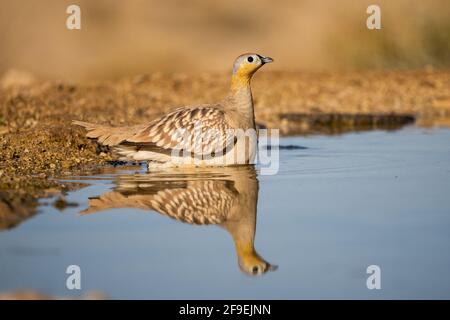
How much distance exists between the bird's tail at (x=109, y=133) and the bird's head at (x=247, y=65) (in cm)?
146

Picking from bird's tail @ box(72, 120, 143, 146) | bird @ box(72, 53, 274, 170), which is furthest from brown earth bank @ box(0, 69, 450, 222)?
bird @ box(72, 53, 274, 170)

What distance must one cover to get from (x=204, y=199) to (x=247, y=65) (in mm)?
3171

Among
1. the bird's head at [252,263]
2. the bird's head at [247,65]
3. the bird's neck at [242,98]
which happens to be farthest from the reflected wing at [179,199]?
the bird's head at [247,65]

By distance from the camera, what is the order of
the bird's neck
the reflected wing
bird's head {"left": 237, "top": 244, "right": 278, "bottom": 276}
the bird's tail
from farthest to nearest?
the bird's neck → the bird's tail → the reflected wing → bird's head {"left": 237, "top": 244, "right": 278, "bottom": 276}

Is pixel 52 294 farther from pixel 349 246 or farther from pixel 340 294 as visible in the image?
pixel 349 246

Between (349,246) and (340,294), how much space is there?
3.97 feet

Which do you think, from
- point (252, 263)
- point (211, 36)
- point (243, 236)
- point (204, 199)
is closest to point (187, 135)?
point (204, 199)

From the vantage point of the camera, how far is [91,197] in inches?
367

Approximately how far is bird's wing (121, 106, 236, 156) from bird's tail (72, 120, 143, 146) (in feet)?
0.27

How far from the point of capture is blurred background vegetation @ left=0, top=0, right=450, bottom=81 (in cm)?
2431

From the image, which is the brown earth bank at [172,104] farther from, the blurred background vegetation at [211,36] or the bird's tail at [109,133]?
the blurred background vegetation at [211,36]

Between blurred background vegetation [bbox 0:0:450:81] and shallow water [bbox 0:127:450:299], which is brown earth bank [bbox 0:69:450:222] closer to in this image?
shallow water [bbox 0:127:450:299]

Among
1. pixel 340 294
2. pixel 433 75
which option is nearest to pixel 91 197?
pixel 340 294

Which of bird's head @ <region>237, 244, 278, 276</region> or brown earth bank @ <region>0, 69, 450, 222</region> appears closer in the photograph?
bird's head @ <region>237, 244, 278, 276</region>
